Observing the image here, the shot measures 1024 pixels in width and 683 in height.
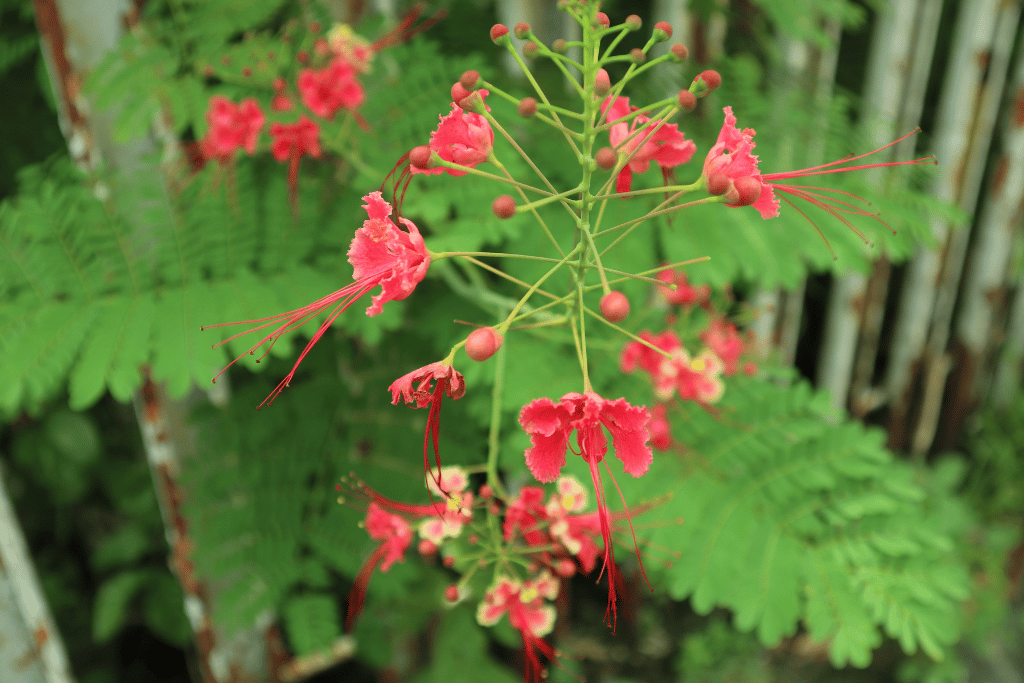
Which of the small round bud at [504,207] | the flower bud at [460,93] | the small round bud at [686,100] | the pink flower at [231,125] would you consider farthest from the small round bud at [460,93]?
the pink flower at [231,125]

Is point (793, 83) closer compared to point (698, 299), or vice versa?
point (698, 299)

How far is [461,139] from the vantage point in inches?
31.9

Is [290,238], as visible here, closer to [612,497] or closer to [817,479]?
[612,497]

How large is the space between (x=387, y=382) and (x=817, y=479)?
3.87 ft

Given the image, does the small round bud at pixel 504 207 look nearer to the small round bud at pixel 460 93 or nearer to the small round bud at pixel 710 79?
the small round bud at pixel 460 93

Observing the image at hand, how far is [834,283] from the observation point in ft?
9.69

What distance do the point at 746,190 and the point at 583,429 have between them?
333mm

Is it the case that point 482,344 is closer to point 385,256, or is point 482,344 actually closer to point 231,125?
point 385,256

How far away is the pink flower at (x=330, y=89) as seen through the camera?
1.43 metres

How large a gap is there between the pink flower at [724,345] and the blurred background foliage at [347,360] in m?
0.08

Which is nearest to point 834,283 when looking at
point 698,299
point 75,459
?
point 698,299

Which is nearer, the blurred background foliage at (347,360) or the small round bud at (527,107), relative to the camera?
the small round bud at (527,107)

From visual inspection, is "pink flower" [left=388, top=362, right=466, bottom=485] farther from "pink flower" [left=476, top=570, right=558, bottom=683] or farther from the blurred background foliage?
the blurred background foliage

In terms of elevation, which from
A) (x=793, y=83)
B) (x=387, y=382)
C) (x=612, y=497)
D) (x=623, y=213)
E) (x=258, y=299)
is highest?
(x=793, y=83)
